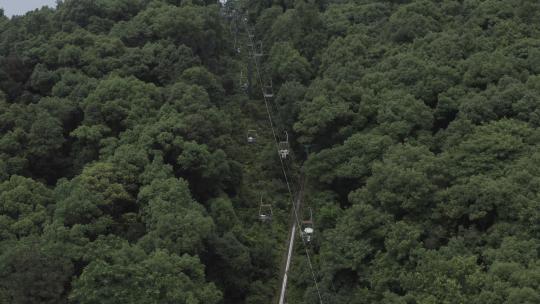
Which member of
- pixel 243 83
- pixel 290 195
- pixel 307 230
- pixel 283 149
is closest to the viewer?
pixel 307 230

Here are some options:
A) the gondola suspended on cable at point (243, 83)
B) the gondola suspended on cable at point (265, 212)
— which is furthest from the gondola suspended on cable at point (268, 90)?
the gondola suspended on cable at point (265, 212)

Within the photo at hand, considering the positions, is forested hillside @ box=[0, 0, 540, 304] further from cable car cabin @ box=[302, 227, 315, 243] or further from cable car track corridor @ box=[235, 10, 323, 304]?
cable car cabin @ box=[302, 227, 315, 243]

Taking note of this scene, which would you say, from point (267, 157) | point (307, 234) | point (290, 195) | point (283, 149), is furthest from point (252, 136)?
point (307, 234)

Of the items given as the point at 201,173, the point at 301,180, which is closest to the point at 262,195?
the point at 301,180

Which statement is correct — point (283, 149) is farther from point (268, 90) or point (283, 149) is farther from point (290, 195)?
point (268, 90)

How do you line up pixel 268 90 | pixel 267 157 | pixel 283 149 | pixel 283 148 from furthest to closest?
pixel 268 90 < pixel 267 157 < pixel 283 148 < pixel 283 149

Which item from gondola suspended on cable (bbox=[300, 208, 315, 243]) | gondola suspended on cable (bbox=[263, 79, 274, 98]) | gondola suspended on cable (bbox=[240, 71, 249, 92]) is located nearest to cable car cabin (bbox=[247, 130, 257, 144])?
gondola suspended on cable (bbox=[263, 79, 274, 98])
